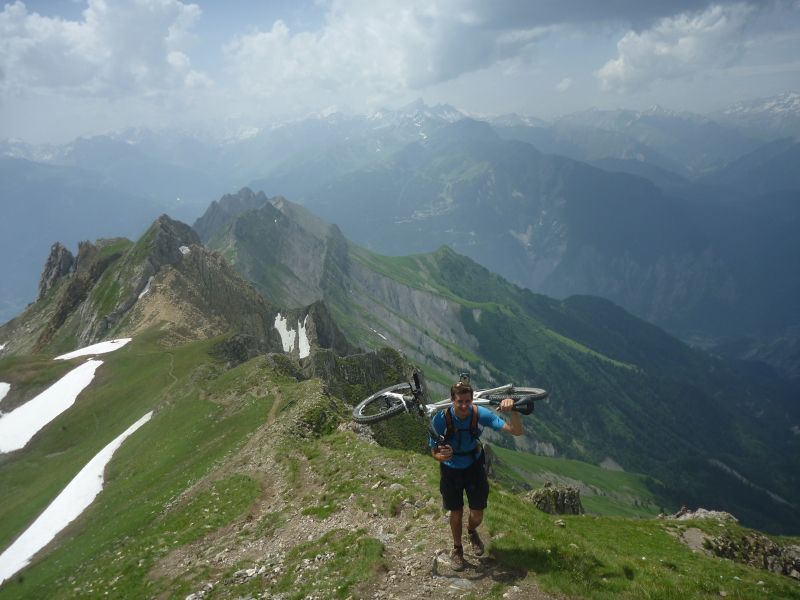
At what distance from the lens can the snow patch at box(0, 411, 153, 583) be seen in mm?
28109

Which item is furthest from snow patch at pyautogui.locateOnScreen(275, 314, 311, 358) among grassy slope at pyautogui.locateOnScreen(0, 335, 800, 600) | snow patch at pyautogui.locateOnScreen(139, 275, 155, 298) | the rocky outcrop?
grassy slope at pyautogui.locateOnScreen(0, 335, 800, 600)

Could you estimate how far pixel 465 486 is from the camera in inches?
445

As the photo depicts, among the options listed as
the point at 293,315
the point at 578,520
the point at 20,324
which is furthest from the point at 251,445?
the point at 20,324

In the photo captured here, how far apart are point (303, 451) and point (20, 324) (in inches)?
5029

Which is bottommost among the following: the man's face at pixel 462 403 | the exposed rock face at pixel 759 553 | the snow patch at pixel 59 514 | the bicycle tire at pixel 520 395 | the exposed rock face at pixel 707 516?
the exposed rock face at pixel 707 516

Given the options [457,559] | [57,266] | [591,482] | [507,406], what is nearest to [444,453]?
[507,406]

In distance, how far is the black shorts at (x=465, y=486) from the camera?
11156mm

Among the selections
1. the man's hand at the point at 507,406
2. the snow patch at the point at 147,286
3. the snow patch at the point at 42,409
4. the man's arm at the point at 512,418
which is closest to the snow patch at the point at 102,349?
the snow patch at the point at 42,409

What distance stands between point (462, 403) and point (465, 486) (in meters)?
2.52

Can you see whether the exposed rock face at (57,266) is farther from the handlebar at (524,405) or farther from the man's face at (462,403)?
the handlebar at (524,405)

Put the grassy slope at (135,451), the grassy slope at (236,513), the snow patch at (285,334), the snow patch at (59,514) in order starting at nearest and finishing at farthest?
1. the grassy slope at (236,513)
2. the grassy slope at (135,451)
3. the snow patch at (59,514)
4. the snow patch at (285,334)

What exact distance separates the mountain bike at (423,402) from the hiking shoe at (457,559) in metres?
3.25

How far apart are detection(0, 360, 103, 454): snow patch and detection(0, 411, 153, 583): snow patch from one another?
16.9 m

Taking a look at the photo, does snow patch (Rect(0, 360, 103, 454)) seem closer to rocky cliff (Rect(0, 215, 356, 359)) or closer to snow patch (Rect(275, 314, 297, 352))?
rocky cliff (Rect(0, 215, 356, 359))
